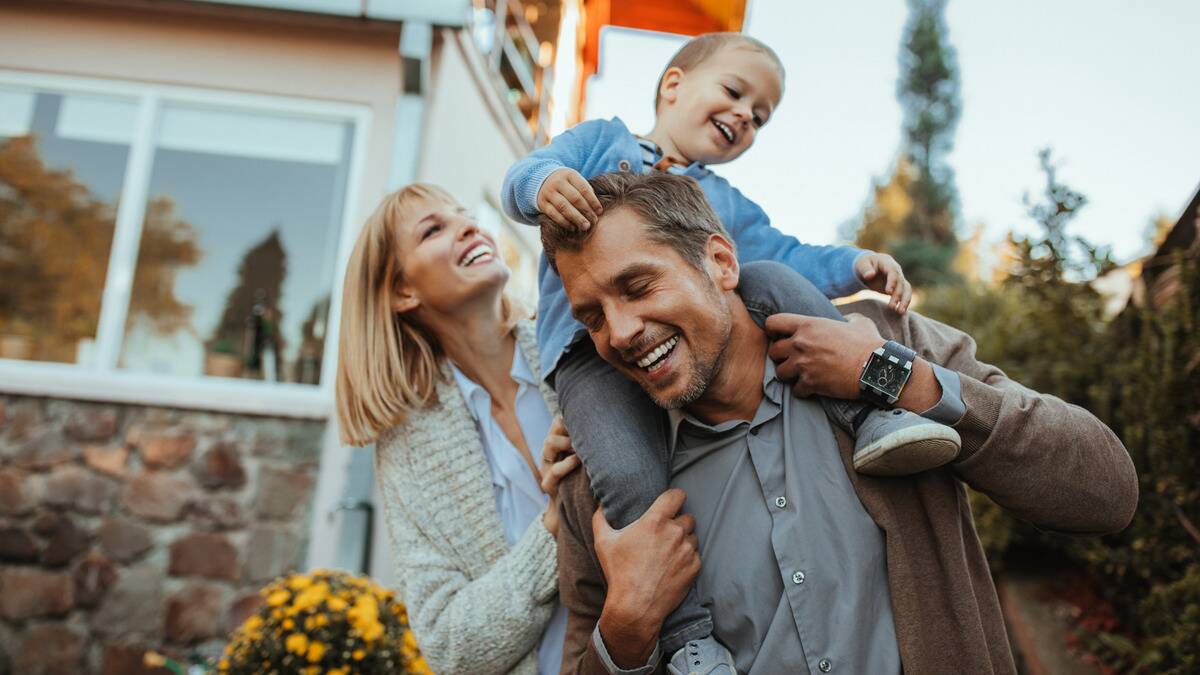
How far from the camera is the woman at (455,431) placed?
194 cm

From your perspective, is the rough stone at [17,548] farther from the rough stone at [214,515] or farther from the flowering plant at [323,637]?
the flowering plant at [323,637]

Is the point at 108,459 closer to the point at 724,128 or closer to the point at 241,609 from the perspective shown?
the point at 241,609

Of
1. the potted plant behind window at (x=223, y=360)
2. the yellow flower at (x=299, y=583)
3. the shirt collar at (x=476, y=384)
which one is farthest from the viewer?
the potted plant behind window at (x=223, y=360)

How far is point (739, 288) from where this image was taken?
71.9 inches

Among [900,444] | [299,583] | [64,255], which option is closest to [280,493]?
[299,583]

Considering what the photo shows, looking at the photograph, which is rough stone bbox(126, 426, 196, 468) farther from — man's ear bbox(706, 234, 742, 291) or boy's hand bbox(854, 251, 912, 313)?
Result: boy's hand bbox(854, 251, 912, 313)

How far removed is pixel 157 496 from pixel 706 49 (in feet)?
14.2

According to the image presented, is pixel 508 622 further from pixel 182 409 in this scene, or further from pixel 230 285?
pixel 230 285

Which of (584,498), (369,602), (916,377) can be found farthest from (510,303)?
(369,602)

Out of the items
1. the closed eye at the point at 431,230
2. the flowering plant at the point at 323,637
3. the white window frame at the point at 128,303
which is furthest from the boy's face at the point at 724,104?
the white window frame at the point at 128,303

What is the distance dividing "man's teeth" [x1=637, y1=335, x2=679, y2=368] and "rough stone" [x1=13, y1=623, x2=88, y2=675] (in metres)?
4.78

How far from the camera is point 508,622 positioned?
1.91m

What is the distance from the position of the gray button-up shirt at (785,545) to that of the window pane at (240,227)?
4241 mm

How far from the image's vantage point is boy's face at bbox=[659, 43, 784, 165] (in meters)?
2.22
